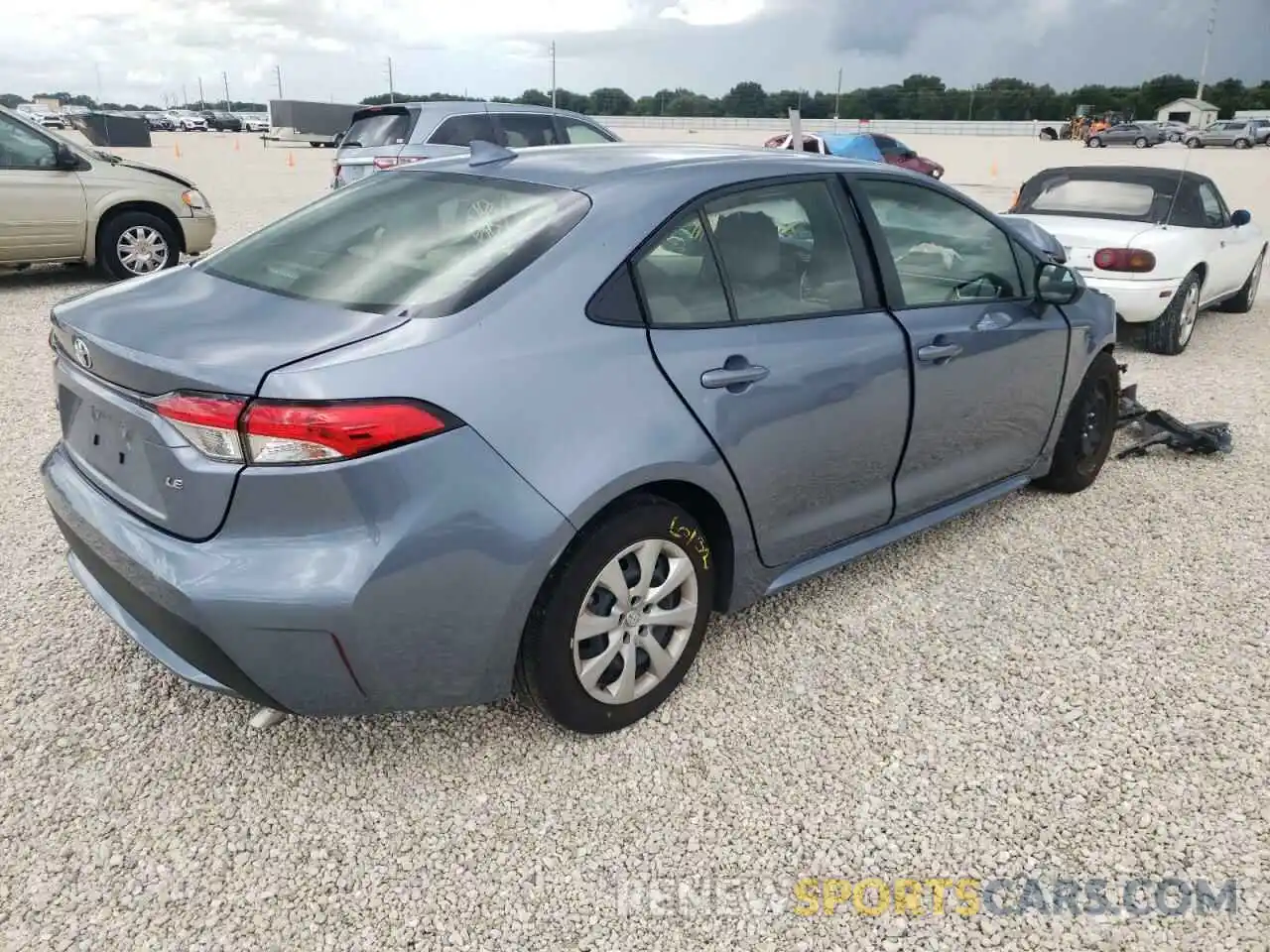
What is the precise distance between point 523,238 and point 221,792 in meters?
1.64

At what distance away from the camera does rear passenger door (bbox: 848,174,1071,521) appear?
3.29 metres

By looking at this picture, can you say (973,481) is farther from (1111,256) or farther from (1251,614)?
(1111,256)

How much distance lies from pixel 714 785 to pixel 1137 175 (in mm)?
7353

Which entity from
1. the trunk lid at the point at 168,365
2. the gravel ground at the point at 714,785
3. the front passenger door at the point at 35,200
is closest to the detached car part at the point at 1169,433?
the gravel ground at the point at 714,785

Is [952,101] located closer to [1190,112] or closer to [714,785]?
[1190,112]

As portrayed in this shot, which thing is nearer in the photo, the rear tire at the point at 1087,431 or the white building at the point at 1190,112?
the rear tire at the point at 1087,431

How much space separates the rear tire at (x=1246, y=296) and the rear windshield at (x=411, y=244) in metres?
8.55

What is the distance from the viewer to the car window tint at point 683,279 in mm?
2588

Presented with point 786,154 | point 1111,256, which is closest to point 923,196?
point 786,154

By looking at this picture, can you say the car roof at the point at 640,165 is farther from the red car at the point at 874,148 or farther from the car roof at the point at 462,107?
the red car at the point at 874,148

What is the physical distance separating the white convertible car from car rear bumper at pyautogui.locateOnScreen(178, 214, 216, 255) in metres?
Result: 7.56

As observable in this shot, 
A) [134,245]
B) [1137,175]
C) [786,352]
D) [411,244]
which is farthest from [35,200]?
[1137,175]

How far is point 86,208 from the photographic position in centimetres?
867

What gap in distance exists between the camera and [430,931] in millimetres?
Result: 2098
